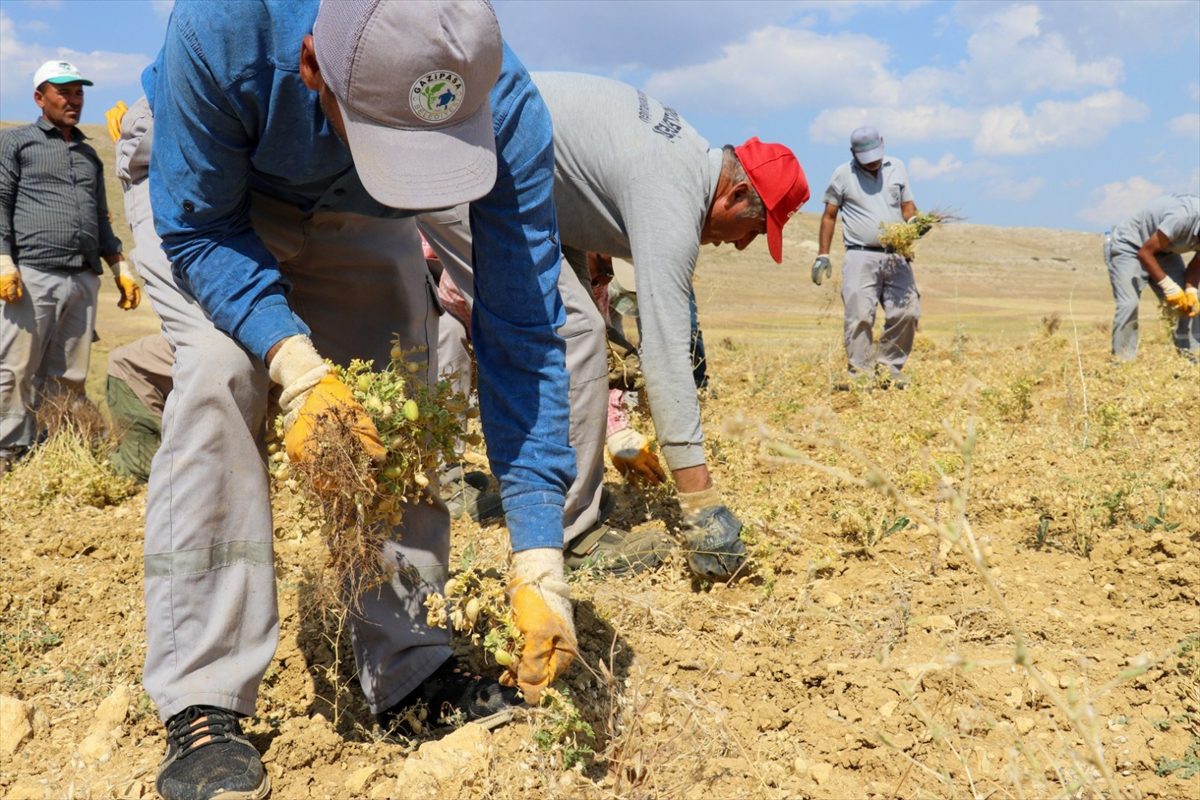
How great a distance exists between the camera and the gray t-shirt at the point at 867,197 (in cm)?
719

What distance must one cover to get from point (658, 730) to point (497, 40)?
4.87 feet

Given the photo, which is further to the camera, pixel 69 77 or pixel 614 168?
pixel 69 77

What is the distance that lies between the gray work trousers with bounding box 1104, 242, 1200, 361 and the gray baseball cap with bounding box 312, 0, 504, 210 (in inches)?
287

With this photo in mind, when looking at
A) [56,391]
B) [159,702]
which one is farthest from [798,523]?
[56,391]

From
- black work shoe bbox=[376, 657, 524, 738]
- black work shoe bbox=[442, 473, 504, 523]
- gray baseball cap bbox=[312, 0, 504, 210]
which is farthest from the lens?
black work shoe bbox=[442, 473, 504, 523]

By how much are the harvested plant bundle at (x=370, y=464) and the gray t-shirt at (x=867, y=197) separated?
5526 millimetres

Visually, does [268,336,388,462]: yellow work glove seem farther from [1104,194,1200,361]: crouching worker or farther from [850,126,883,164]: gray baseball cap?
[1104,194,1200,361]: crouching worker

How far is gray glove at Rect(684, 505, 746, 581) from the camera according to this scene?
3.07 m

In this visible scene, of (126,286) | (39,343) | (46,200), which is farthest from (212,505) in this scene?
(126,286)

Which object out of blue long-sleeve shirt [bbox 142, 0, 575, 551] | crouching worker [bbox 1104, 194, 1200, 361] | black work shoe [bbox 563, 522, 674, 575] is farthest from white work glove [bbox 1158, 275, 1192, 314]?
blue long-sleeve shirt [bbox 142, 0, 575, 551]

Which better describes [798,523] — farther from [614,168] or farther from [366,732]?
[366,732]

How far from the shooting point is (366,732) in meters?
2.39

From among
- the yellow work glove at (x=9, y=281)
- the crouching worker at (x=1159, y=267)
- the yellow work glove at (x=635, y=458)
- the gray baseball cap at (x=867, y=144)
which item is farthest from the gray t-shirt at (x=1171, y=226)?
the yellow work glove at (x=9, y=281)

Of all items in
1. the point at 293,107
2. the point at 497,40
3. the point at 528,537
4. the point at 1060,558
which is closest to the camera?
the point at 497,40
